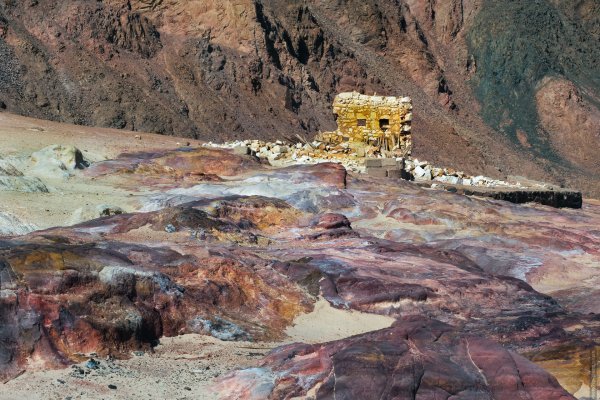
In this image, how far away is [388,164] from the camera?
23.9 meters

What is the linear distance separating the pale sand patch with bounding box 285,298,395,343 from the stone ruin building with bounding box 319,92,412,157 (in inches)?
595

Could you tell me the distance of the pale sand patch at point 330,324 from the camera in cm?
1122

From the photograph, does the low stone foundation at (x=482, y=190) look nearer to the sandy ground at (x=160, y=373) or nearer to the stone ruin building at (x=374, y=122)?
the stone ruin building at (x=374, y=122)

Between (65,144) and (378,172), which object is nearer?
(65,144)

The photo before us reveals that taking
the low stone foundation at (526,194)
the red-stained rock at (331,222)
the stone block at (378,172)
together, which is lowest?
the low stone foundation at (526,194)

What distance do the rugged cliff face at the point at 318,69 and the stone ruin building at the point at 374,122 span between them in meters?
10.5

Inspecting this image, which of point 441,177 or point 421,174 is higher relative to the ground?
point 421,174

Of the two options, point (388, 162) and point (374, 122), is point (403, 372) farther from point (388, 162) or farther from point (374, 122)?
point (374, 122)

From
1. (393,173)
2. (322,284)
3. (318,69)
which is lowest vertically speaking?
(318,69)

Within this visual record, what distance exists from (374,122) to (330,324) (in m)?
15.8

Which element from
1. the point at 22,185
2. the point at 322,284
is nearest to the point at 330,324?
the point at 322,284

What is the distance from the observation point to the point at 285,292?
39.3ft

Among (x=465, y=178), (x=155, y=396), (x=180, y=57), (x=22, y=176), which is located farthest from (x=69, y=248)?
(x=180, y=57)

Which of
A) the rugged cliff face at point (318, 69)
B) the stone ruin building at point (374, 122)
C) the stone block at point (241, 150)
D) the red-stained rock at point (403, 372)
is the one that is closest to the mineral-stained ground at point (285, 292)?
the red-stained rock at point (403, 372)
